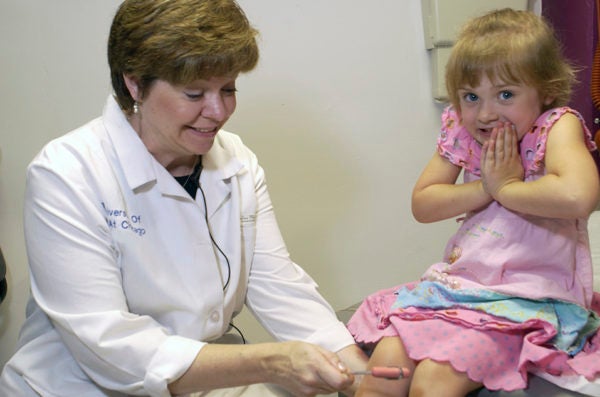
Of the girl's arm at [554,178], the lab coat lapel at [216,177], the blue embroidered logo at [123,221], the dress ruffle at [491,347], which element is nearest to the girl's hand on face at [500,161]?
the girl's arm at [554,178]

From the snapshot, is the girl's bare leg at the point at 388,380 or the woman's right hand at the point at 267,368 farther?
the girl's bare leg at the point at 388,380

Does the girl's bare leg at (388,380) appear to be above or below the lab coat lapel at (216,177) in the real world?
below

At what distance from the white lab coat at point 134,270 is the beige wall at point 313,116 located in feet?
2.15

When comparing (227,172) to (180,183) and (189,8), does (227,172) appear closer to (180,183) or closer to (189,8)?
(180,183)

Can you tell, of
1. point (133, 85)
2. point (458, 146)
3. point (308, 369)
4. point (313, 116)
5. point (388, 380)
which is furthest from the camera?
point (313, 116)

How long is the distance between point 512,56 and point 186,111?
2.04 ft

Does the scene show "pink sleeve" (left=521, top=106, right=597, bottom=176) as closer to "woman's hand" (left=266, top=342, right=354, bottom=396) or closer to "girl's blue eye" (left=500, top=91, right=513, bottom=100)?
"girl's blue eye" (left=500, top=91, right=513, bottom=100)

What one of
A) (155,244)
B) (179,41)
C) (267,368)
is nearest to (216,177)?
(155,244)

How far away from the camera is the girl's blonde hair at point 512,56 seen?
1.21 m

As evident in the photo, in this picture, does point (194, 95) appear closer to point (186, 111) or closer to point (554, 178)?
point (186, 111)

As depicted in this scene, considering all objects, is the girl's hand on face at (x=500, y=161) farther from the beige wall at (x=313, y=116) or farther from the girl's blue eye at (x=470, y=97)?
the beige wall at (x=313, y=116)

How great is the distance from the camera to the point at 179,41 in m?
1.19

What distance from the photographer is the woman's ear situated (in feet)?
4.13

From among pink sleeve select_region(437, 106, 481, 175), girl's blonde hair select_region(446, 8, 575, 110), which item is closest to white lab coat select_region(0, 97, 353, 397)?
pink sleeve select_region(437, 106, 481, 175)
